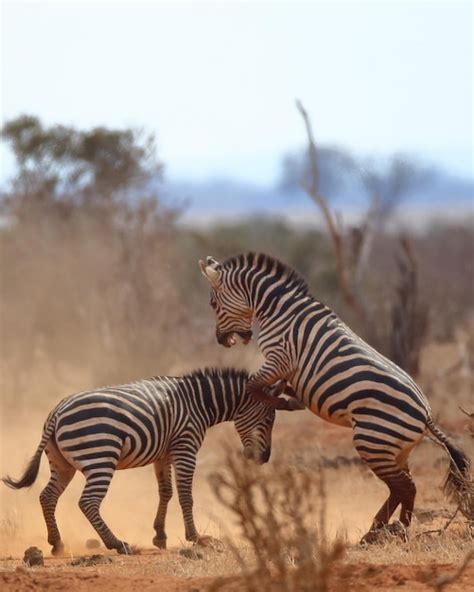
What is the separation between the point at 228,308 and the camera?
9.85 m

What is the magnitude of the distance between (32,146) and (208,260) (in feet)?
45.8

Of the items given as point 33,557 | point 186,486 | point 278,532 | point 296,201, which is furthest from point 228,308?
point 296,201

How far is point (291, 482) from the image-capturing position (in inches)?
229

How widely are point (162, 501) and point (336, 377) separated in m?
1.75

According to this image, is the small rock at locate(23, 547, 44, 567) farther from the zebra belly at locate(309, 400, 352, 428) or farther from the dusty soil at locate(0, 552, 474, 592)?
the zebra belly at locate(309, 400, 352, 428)

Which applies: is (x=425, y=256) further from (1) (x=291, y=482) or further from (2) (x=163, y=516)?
(1) (x=291, y=482)

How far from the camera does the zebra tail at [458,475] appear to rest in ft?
28.4

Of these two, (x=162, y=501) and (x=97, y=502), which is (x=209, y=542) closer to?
(x=97, y=502)

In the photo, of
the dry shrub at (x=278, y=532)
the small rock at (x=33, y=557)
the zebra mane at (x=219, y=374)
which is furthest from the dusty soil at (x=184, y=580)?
the zebra mane at (x=219, y=374)

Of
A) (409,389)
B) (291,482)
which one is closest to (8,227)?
(409,389)

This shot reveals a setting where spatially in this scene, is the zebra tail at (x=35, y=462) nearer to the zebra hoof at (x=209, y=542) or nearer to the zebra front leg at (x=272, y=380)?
the zebra hoof at (x=209, y=542)

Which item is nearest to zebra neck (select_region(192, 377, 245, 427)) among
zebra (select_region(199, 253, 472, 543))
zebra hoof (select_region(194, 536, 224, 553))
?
zebra (select_region(199, 253, 472, 543))

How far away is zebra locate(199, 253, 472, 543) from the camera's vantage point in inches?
344

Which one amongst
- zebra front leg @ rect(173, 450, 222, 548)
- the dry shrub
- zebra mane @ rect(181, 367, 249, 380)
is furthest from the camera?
zebra mane @ rect(181, 367, 249, 380)
